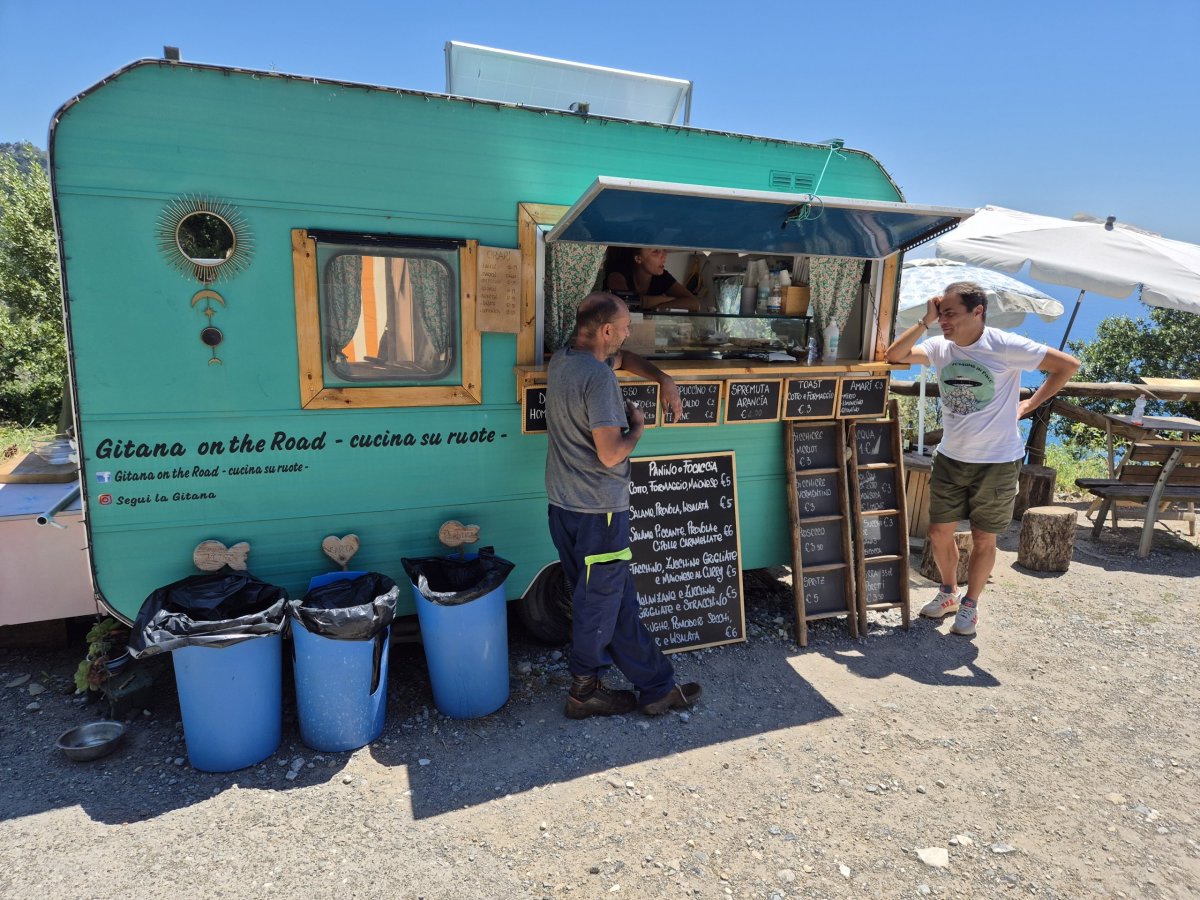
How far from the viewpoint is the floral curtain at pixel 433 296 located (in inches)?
134

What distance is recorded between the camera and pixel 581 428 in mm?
3137

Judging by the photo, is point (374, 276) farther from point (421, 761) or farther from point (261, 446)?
point (421, 761)

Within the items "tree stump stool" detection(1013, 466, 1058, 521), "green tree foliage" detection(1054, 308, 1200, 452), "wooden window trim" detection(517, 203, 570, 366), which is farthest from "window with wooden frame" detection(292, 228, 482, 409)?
"green tree foliage" detection(1054, 308, 1200, 452)

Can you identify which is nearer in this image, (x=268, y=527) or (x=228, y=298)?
(x=228, y=298)

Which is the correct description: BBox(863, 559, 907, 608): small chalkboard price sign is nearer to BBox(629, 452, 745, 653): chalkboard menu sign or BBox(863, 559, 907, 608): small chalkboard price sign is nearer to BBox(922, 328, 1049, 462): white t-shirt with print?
BBox(922, 328, 1049, 462): white t-shirt with print

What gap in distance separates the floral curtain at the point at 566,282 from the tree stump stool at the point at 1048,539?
415 centimetres

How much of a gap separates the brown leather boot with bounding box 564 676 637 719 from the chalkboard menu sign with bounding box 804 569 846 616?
1.45 m

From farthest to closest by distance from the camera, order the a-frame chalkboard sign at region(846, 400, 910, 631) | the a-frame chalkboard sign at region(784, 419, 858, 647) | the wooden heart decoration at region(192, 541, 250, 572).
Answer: the a-frame chalkboard sign at region(846, 400, 910, 631) → the a-frame chalkboard sign at region(784, 419, 858, 647) → the wooden heart decoration at region(192, 541, 250, 572)

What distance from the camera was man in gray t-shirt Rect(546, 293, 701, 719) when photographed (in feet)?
10.1

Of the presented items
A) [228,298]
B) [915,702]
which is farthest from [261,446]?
[915,702]

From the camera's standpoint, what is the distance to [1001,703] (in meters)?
3.74

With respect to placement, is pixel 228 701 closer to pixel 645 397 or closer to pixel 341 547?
pixel 341 547

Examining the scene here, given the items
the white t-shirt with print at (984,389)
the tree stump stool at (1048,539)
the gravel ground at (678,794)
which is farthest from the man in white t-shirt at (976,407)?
the tree stump stool at (1048,539)

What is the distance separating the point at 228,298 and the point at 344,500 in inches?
41.4
